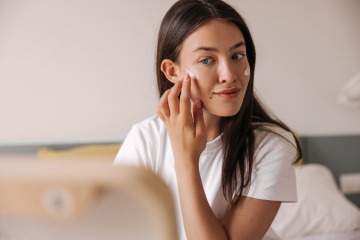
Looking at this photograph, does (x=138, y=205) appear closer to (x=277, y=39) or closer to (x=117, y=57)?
(x=117, y=57)

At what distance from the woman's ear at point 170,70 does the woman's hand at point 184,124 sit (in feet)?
0.21

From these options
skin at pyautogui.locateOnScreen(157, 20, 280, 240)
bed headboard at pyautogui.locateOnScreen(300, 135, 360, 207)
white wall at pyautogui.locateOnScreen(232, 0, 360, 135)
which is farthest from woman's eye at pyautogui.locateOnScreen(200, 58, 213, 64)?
bed headboard at pyautogui.locateOnScreen(300, 135, 360, 207)

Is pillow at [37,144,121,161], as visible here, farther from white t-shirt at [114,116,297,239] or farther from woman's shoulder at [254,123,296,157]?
woman's shoulder at [254,123,296,157]

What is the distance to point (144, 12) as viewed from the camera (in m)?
2.03

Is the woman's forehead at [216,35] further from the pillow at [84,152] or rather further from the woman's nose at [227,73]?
the pillow at [84,152]

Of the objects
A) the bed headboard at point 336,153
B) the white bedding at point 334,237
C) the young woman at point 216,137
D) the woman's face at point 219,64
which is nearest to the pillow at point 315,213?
the white bedding at point 334,237

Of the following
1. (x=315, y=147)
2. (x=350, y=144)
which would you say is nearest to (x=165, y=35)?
(x=315, y=147)

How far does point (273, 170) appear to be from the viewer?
946mm

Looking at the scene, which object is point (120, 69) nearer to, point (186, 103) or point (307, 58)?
point (307, 58)

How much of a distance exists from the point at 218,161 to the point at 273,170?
146 mm

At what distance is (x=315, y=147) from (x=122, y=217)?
2040 millimetres

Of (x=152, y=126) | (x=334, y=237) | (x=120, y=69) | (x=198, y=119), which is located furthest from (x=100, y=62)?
(x=334, y=237)

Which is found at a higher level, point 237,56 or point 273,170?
point 237,56

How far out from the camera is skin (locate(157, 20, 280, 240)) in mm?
854
